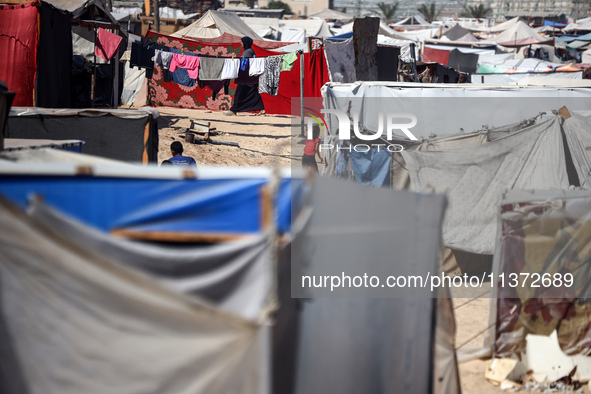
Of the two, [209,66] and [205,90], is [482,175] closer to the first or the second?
[209,66]

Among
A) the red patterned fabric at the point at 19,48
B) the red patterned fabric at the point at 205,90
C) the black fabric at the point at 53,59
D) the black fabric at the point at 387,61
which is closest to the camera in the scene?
the red patterned fabric at the point at 19,48

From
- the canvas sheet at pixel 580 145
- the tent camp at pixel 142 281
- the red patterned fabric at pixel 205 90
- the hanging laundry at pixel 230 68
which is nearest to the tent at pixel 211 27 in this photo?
the red patterned fabric at pixel 205 90

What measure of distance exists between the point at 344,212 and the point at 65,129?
4.96 metres

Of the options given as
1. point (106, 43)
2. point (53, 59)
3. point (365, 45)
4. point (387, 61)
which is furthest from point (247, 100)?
point (53, 59)

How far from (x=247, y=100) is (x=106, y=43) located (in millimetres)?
5649

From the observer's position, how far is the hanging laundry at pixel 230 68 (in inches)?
563

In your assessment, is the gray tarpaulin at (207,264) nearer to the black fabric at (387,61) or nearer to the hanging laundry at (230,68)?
the hanging laundry at (230,68)

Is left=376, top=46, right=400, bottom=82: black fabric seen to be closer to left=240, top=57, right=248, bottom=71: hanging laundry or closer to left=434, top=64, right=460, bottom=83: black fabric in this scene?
left=240, top=57, right=248, bottom=71: hanging laundry

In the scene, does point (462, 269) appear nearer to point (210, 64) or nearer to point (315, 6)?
point (210, 64)

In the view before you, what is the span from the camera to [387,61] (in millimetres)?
16094

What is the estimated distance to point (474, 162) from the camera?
6.82m

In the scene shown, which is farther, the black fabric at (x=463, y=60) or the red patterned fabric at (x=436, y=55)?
the red patterned fabric at (x=436, y=55)

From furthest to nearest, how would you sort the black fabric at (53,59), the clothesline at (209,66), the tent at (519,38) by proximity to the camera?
the tent at (519,38)
the clothesline at (209,66)
the black fabric at (53,59)

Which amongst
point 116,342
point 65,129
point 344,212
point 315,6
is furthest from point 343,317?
point 315,6
